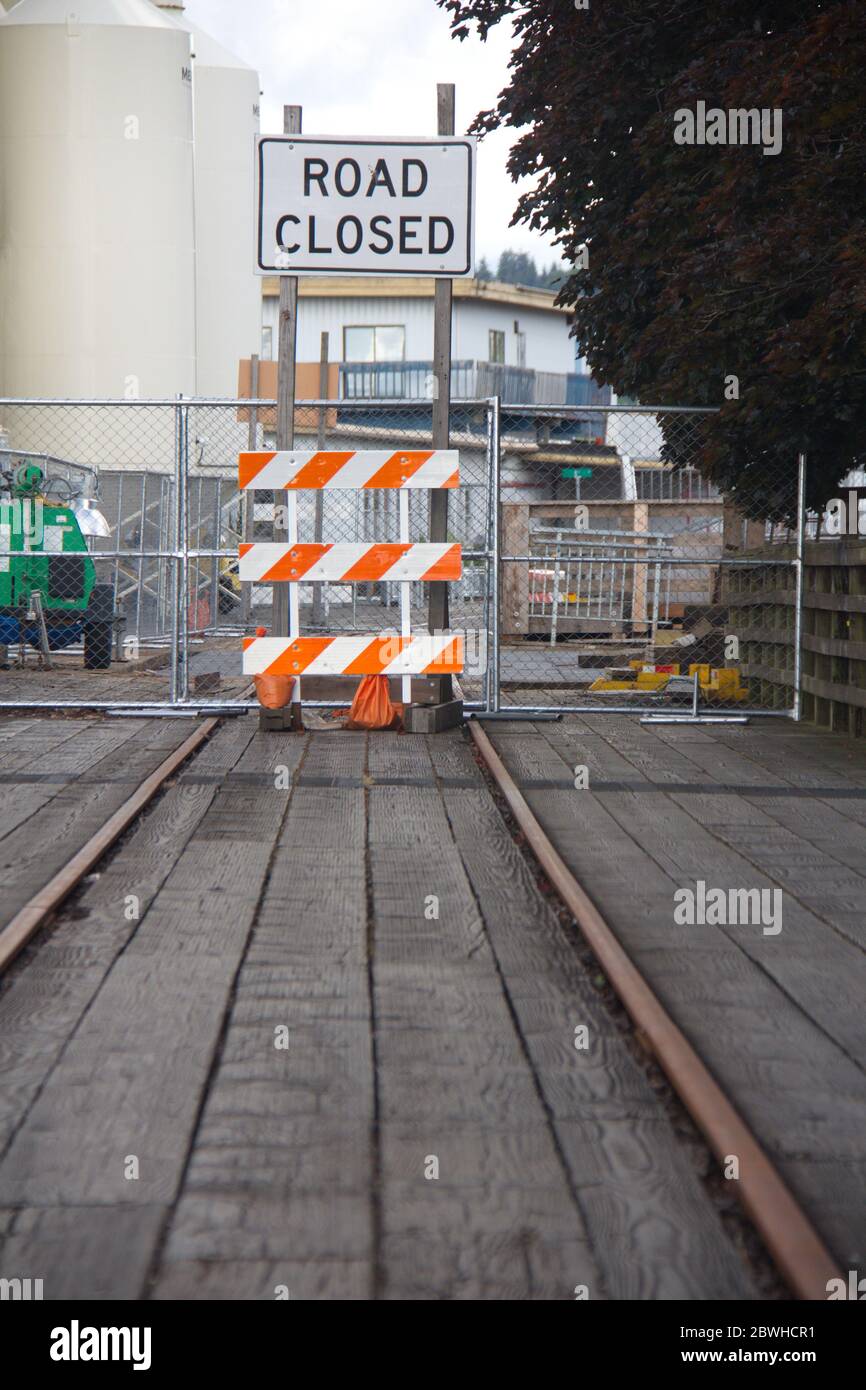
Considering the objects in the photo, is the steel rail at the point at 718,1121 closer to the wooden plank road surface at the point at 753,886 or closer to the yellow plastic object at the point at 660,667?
the wooden plank road surface at the point at 753,886

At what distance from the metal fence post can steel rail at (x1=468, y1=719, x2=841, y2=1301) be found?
665 centimetres

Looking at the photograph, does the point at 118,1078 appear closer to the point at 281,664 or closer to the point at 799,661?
the point at 281,664

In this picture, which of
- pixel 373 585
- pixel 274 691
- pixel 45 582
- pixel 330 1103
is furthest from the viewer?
pixel 373 585

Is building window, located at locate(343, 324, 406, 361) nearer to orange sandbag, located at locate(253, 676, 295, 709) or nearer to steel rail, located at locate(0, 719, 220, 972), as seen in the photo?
orange sandbag, located at locate(253, 676, 295, 709)

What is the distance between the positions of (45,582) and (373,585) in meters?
8.40

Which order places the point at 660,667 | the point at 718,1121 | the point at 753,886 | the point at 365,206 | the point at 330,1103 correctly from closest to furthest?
the point at 718,1121
the point at 330,1103
the point at 753,886
the point at 365,206
the point at 660,667

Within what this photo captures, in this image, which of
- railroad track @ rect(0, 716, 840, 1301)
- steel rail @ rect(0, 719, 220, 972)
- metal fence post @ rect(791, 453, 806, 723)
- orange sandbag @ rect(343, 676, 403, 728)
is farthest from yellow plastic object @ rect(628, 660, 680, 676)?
railroad track @ rect(0, 716, 840, 1301)

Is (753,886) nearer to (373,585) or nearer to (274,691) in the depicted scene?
(274,691)

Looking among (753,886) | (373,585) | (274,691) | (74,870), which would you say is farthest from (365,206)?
(373,585)

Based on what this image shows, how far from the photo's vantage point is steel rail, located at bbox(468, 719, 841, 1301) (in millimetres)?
3111

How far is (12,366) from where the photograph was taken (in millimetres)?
39469

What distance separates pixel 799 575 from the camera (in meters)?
12.5

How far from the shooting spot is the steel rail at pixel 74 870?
215 inches

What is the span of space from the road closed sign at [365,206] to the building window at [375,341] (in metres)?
43.0
